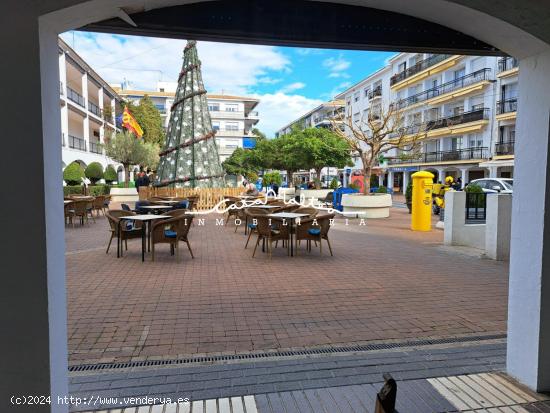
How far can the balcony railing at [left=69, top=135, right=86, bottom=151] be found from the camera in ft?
102

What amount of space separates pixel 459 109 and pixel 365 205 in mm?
26183

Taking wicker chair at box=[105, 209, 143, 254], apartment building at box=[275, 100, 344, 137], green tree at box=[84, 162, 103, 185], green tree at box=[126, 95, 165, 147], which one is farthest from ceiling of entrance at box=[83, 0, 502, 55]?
apartment building at box=[275, 100, 344, 137]

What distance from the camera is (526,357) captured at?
2.92 m

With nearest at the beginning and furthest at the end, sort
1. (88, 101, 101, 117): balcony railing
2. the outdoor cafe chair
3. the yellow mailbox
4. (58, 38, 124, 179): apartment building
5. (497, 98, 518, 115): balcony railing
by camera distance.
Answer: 1. the outdoor cafe chair
2. the yellow mailbox
3. (58, 38, 124, 179): apartment building
4. (497, 98, 518, 115): balcony railing
5. (88, 101, 101, 117): balcony railing

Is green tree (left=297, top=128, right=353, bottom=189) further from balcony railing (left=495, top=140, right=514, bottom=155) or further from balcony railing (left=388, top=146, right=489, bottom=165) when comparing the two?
balcony railing (left=495, top=140, right=514, bottom=155)

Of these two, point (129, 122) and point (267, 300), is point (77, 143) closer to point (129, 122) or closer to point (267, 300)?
point (129, 122)

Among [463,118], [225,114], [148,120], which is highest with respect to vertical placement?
[225,114]

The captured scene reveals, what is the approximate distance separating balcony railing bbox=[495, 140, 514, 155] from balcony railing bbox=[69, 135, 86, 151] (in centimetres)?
3435

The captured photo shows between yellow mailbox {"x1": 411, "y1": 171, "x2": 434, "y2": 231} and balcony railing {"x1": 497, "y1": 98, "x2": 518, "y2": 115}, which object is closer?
yellow mailbox {"x1": 411, "y1": 171, "x2": 434, "y2": 231}

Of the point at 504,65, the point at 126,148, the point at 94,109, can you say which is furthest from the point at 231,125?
the point at 504,65

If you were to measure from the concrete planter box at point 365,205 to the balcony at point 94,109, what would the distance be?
2918cm

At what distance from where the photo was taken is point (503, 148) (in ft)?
101

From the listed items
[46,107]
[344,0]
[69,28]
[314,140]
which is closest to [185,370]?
[46,107]

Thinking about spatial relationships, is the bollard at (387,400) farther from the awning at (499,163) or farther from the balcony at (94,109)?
the balcony at (94,109)
